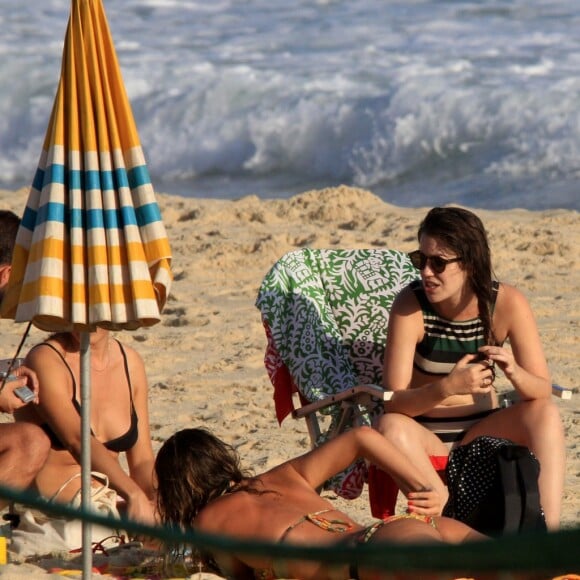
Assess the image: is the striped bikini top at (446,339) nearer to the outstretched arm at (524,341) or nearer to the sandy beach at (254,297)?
the outstretched arm at (524,341)

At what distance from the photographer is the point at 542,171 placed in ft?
50.2

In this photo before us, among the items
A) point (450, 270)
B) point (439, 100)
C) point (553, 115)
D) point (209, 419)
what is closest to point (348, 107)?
point (439, 100)

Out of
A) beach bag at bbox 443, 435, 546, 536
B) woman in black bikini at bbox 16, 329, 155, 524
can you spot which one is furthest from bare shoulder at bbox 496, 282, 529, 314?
woman in black bikini at bbox 16, 329, 155, 524

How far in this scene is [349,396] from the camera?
469 centimetres

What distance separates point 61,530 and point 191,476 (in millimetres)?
782

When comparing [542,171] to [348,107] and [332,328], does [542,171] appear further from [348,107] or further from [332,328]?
[332,328]

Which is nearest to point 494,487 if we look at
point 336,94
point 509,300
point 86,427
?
point 509,300

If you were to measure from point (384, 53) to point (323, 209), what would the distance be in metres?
10.2

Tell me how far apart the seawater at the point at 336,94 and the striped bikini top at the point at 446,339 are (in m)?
9.92

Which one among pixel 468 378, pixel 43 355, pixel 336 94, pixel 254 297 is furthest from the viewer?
pixel 336 94

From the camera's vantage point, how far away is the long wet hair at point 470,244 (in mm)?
4336

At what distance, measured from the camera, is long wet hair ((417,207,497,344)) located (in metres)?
4.34

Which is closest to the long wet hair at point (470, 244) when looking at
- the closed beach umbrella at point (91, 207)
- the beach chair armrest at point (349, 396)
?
the beach chair armrest at point (349, 396)

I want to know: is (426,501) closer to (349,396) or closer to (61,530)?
Answer: (349,396)
